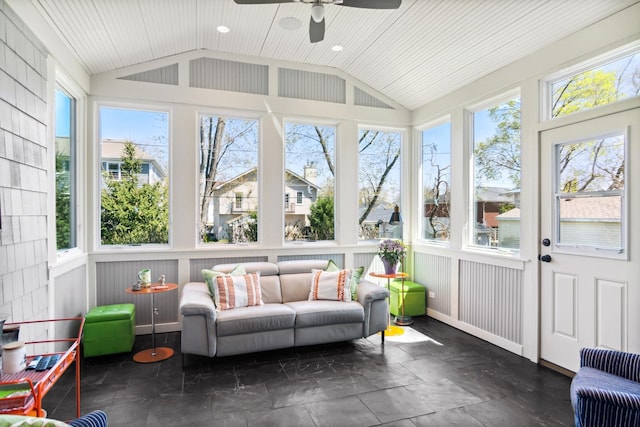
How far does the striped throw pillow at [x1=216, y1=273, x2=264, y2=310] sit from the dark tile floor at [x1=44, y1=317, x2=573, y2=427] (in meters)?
0.53

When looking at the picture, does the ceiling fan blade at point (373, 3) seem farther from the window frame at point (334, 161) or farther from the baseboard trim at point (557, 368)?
the baseboard trim at point (557, 368)

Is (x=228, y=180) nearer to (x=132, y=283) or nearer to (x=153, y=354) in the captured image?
(x=132, y=283)

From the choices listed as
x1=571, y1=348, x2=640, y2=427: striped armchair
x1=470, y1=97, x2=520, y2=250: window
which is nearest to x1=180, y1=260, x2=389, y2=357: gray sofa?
x1=470, y1=97, x2=520, y2=250: window

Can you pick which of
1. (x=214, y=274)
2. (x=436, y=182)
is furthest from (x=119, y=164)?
(x=436, y=182)

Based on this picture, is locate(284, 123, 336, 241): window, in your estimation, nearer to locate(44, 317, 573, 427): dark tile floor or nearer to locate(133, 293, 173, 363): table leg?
locate(44, 317, 573, 427): dark tile floor

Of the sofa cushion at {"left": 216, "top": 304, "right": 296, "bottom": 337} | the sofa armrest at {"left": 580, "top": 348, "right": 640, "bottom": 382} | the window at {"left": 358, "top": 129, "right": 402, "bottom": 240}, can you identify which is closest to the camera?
the sofa armrest at {"left": 580, "top": 348, "right": 640, "bottom": 382}

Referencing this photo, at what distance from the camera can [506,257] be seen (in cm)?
389

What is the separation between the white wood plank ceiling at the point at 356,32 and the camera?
3152 millimetres

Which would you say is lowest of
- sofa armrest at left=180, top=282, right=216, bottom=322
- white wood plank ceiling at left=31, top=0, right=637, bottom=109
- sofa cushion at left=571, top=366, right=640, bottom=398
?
sofa cushion at left=571, top=366, right=640, bottom=398

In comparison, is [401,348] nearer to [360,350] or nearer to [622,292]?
[360,350]

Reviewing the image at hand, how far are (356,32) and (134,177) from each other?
10.0 ft

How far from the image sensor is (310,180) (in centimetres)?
516

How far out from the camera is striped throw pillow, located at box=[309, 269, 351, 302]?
13.7ft

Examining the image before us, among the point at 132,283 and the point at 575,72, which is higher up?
the point at 575,72
